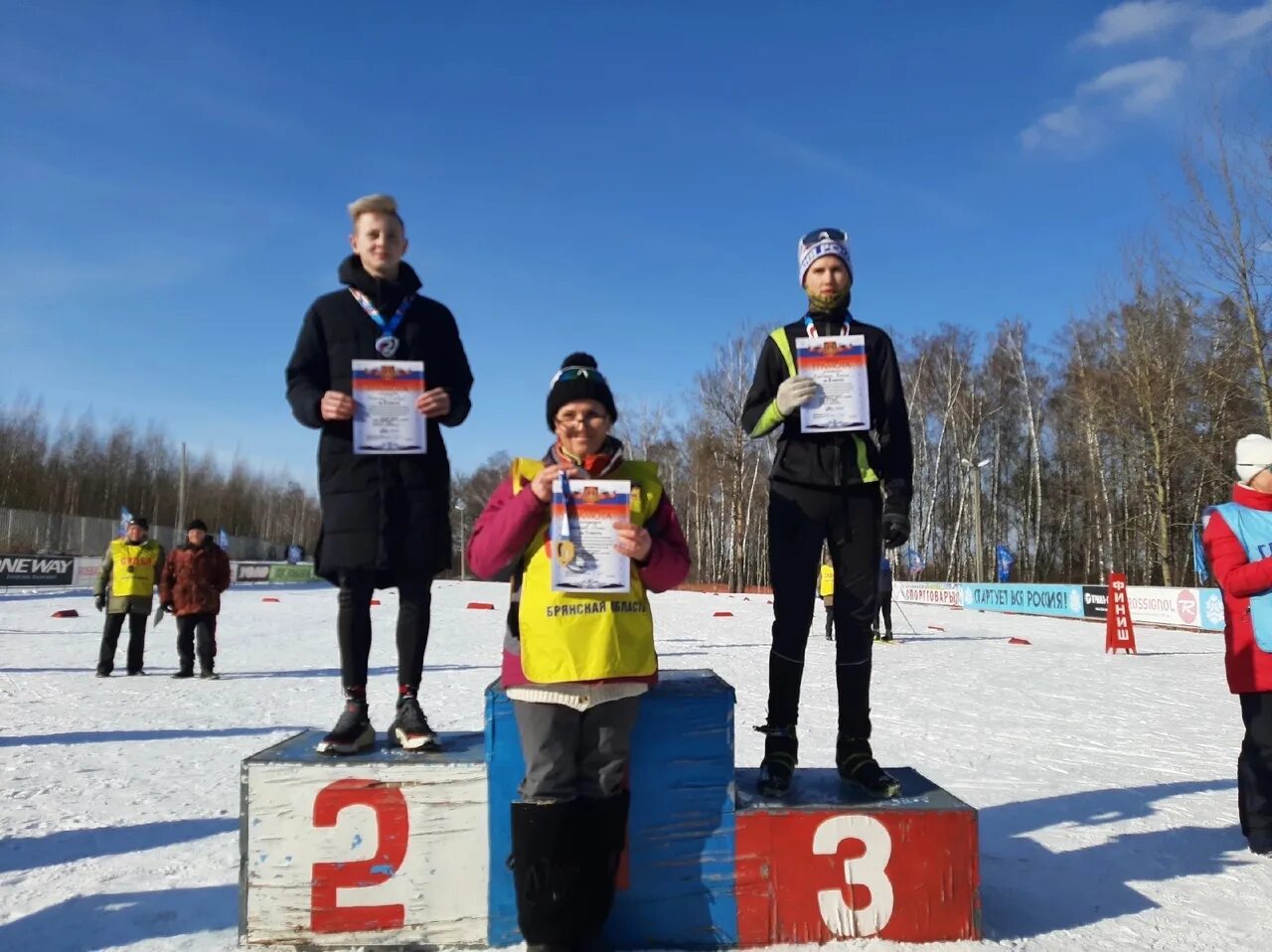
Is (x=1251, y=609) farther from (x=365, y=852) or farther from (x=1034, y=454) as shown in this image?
(x=1034, y=454)

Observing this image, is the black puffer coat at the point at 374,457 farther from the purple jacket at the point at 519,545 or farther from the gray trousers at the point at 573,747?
the gray trousers at the point at 573,747

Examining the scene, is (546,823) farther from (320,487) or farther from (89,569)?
(89,569)

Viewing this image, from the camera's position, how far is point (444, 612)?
2125 cm

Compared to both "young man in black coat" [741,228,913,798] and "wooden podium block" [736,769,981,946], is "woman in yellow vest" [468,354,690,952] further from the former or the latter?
"young man in black coat" [741,228,913,798]

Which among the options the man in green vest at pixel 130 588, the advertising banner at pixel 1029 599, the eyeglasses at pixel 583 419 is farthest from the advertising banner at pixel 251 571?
the eyeglasses at pixel 583 419

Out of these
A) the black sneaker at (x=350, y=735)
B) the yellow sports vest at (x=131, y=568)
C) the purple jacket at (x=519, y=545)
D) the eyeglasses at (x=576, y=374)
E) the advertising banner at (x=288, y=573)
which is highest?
the eyeglasses at (x=576, y=374)

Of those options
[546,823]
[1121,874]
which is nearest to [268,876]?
[546,823]

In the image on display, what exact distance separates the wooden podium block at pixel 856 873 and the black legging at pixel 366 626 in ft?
4.35

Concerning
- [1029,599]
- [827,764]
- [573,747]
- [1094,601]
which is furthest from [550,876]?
[1029,599]

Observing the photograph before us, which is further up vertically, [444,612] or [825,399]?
[825,399]

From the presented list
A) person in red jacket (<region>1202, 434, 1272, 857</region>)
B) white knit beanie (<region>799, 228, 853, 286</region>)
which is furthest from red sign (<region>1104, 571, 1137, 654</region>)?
white knit beanie (<region>799, 228, 853, 286</region>)

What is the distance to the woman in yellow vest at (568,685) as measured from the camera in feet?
8.50

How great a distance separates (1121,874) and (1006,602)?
2354 centimetres

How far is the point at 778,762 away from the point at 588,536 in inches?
48.9
